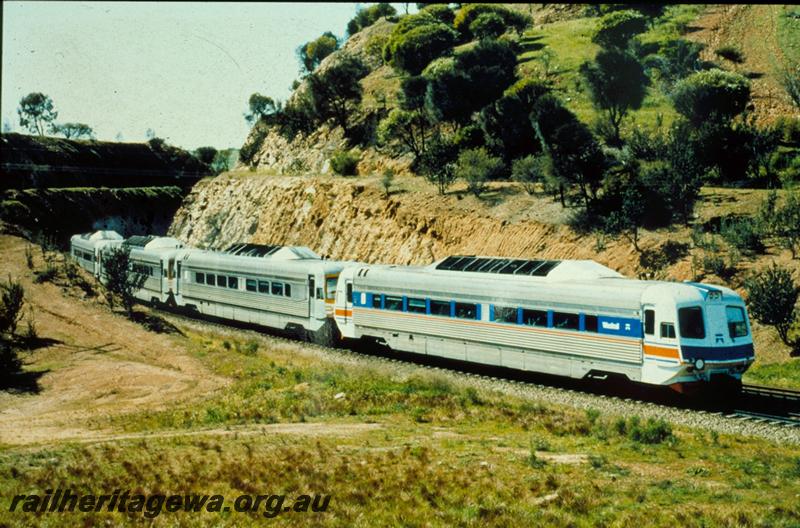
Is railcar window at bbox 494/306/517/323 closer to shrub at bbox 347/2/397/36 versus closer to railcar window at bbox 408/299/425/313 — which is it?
railcar window at bbox 408/299/425/313

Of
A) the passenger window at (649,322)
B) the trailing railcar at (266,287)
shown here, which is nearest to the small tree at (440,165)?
the trailing railcar at (266,287)

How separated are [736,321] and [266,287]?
2074cm

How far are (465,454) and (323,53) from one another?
104612mm

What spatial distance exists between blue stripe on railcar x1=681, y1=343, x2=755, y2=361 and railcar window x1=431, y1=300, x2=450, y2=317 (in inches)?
339

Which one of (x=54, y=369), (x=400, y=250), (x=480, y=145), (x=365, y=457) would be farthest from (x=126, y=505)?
(x=480, y=145)

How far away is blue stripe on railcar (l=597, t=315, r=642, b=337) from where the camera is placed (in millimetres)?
19531

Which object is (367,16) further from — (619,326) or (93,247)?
(619,326)

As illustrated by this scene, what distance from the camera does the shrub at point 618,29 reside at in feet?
206

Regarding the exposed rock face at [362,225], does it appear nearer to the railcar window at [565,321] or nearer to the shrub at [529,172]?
the shrub at [529,172]

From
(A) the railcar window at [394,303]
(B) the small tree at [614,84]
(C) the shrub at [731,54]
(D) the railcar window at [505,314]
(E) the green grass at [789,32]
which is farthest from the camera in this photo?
(C) the shrub at [731,54]

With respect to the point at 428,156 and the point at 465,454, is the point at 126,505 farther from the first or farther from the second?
the point at 428,156

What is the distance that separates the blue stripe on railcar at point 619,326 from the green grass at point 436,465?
8.74ft

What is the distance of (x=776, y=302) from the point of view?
2500 centimetres

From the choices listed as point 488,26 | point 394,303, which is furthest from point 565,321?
point 488,26
